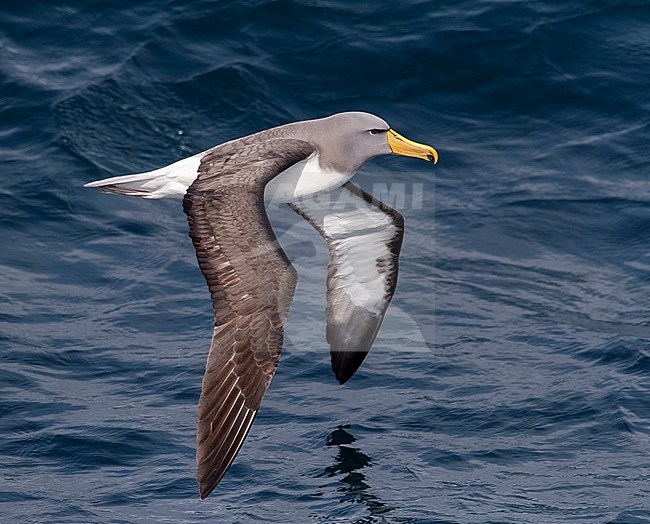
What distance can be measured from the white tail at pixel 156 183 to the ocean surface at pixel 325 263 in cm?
208

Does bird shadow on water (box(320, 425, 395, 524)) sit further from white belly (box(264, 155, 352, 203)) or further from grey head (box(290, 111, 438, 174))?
grey head (box(290, 111, 438, 174))

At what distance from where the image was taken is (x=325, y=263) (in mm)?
13758

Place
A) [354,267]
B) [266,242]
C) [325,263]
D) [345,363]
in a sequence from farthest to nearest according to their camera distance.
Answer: [325,263]
[354,267]
[345,363]
[266,242]

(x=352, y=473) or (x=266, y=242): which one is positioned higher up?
(x=266, y=242)

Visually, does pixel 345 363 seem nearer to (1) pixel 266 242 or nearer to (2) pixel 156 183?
(2) pixel 156 183

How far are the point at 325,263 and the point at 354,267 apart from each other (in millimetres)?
1335

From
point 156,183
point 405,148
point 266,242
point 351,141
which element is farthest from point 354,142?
point 266,242

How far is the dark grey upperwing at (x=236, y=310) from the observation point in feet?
30.0

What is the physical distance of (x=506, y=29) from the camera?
16.8 meters

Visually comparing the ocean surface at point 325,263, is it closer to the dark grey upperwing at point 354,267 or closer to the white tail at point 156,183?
the dark grey upperwing at point 354,267

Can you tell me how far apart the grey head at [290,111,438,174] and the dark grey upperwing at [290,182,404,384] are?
0.94 meters

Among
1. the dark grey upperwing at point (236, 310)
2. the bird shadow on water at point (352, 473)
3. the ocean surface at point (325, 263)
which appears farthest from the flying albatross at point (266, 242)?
the bird shadow on water at point (352, 473)

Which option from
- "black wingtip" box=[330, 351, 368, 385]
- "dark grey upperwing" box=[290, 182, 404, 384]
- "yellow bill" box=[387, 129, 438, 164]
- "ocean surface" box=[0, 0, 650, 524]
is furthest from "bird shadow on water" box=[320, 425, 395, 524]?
"yellow bill" box=[387, 129, 438, 164]

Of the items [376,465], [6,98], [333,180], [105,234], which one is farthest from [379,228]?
[6,98]
